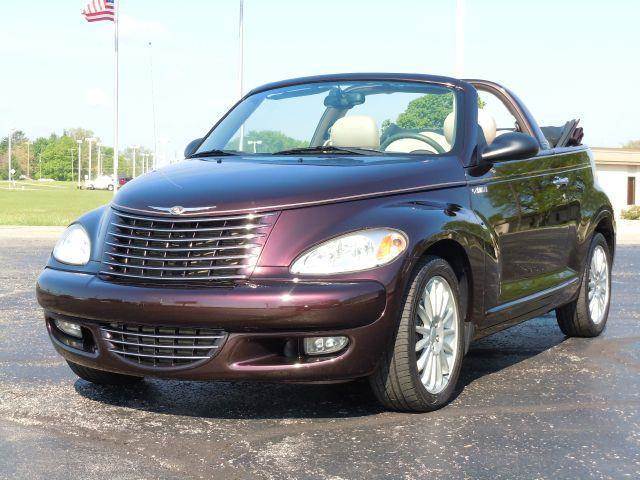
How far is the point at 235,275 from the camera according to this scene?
427 centimetres

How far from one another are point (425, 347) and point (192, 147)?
7.47ft

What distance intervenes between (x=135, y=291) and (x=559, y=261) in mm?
3067

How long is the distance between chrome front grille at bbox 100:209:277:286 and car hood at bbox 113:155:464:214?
0.21 feet

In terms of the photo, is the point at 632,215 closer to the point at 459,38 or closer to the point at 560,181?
the point at 459,38

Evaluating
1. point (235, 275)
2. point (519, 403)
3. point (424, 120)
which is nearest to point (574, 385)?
point (519, 403)

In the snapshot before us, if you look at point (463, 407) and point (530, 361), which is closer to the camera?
point (463, 407)

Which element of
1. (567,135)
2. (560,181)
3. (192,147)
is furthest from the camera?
(567,135)

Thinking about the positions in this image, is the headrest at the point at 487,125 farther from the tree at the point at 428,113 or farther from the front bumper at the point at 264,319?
the front bumper at the point at 264,319

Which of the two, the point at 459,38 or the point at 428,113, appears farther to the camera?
the point at 459,38

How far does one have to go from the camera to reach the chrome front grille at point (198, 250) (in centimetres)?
429

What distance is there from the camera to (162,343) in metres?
4.40

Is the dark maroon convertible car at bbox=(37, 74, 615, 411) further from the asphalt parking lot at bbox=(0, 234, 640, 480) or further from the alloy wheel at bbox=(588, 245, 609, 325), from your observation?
the alloy wheel at bbox=(588, 245, 609, 325)

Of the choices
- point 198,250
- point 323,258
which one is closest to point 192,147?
point 198,250

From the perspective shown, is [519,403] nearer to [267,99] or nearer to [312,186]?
[312,186]
